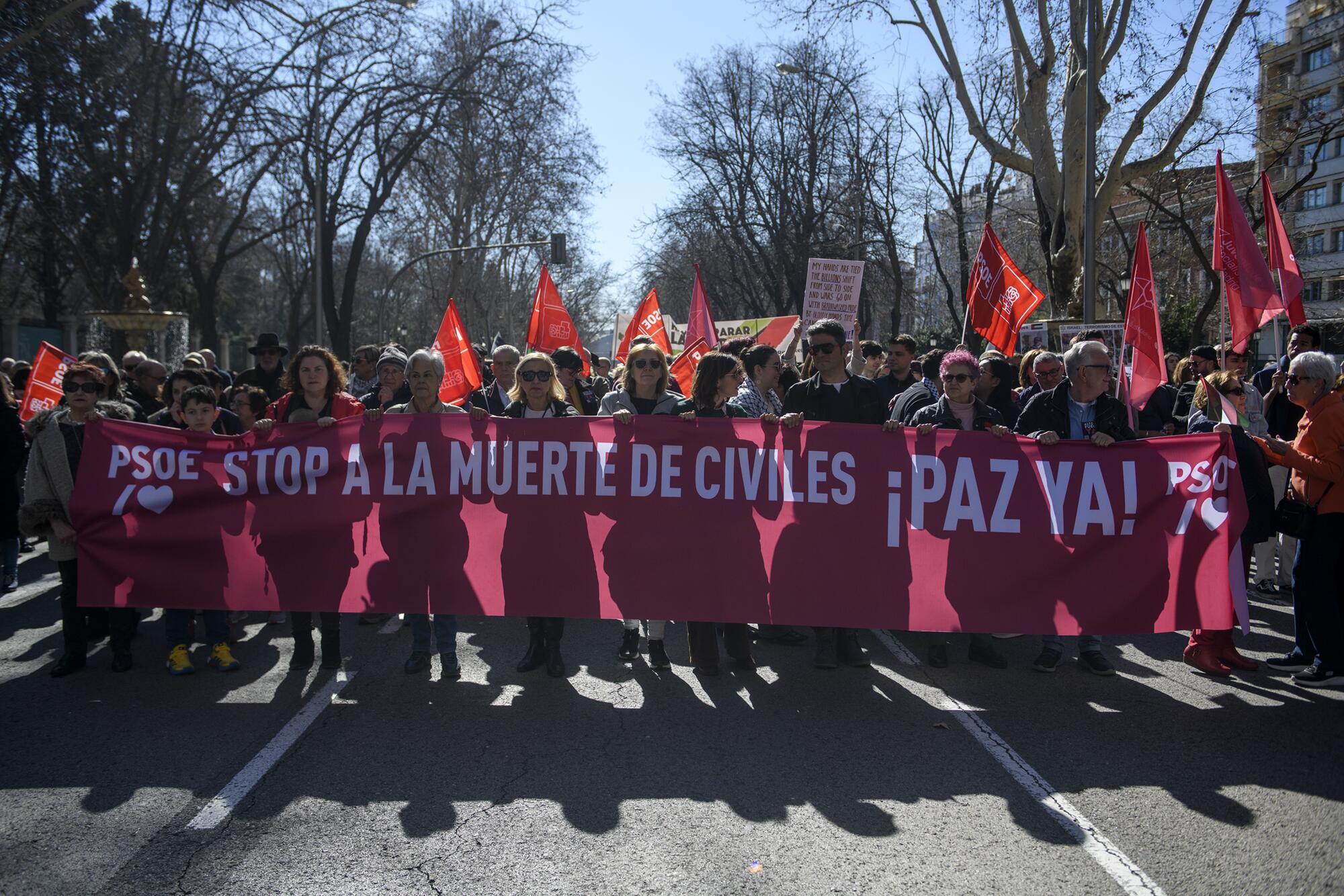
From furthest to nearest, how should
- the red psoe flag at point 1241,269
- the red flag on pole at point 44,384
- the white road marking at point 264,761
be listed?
the red flag on pole at point 44,384
the red psoe flag at point 1241,269
the white road marking at point 264,761

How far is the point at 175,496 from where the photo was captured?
20.1ft

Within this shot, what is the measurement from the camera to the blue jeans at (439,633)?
612 centimetres

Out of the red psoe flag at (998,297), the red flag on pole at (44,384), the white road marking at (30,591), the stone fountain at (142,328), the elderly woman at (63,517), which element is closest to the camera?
the elderly woman at (63,517)

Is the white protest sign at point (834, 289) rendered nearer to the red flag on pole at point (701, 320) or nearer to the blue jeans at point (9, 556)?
the red flag on pole at point (701, 320)

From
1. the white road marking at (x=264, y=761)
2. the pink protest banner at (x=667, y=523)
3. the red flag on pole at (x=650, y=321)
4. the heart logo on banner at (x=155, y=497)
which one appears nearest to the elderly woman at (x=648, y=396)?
the pink protest banner at (x=667, y=523)

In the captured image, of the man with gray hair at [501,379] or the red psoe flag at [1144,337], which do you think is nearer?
the red psoe flag at [1144,337]

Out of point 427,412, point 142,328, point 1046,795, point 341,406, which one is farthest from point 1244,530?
point 142,328

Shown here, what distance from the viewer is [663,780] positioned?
4539 millimetres

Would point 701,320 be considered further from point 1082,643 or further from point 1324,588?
point 1324,588

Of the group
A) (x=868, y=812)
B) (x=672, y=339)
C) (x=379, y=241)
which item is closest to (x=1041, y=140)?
(x=672, y=339)

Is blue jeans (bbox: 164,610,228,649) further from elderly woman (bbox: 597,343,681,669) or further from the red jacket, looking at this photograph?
elderly woman (bbox: 597,343,681,669)

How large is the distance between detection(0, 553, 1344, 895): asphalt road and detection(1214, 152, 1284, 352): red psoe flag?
2544mm

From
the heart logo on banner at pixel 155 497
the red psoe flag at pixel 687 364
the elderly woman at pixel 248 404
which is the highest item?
the red psoe flag at pixel 687 364

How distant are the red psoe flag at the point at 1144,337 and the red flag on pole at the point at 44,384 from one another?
846cm
